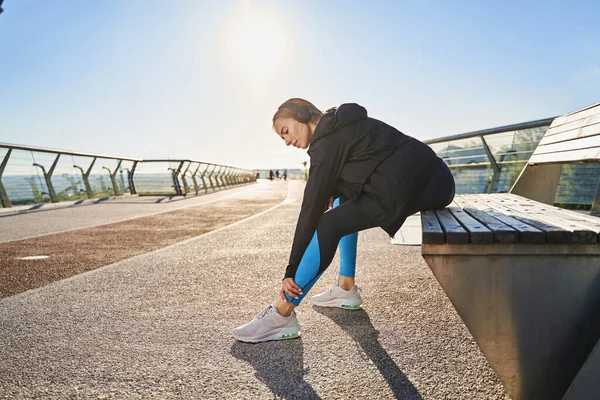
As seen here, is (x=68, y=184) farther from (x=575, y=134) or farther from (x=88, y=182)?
(x=575, y=134)

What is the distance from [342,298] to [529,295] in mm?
1401

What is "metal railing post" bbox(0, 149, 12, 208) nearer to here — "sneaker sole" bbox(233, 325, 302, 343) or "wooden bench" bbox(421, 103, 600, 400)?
"sneaker sole" bbox(233, 325, 302, 343)

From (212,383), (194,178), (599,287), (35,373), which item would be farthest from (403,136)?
(194,178)

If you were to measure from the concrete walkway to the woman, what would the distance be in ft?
0.92

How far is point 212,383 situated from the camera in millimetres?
1721

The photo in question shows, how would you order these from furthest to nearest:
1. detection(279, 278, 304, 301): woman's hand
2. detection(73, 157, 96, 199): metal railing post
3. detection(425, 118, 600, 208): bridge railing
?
detection(73, 157, 96, 199): metal railing post, detection(425, 118, 600, 208): bridge railing, detection(279, 278, 304, 301): woman's hand

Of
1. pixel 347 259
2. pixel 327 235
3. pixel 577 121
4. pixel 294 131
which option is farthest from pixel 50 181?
pixel 577 121

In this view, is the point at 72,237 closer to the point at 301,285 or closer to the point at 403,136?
the point at 301,285

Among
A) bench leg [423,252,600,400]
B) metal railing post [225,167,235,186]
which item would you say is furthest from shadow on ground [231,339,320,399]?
metal railing post [225,167,235,186]

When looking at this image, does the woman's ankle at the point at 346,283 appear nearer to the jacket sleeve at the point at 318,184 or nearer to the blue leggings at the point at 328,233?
the blue leggings at the point at 328,233

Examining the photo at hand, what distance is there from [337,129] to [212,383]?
4.07ft

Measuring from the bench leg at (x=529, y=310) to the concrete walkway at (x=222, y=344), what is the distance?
0.22m

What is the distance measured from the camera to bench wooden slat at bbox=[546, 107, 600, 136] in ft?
9.49

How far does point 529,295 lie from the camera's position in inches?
53.9
